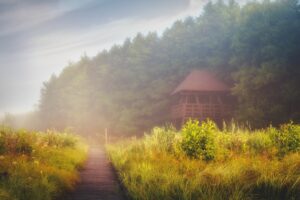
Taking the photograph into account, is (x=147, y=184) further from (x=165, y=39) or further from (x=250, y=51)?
(x=165, y=39)

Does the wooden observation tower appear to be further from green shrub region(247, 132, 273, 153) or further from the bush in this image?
the bush

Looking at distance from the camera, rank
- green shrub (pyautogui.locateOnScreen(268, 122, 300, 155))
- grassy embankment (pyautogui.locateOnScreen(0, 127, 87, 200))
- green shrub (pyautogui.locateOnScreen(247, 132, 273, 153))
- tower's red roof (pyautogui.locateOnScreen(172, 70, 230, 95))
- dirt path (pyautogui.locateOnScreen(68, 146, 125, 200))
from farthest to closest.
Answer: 1. tower's red roof (pyautogui.locateOnScreen(172, 70, 230, 95))
2. green shrub (pyautogui.locateOnScreen(247, 132, 273, 153))
3. green shrub (pyautogui.locateOnScreen(268, 122, 300, 155))
4. dirt path (pyautogui.locateOnScreen(68, 146, 125, 200))
5. grassy embankment (pyautogui.locateOnScreen(0, 127, 87, 200))

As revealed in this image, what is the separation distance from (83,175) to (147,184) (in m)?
5.24

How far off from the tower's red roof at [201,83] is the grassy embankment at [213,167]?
19582mm

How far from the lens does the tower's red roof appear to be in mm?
37841

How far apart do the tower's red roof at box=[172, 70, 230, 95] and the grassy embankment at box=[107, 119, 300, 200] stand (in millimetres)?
19582

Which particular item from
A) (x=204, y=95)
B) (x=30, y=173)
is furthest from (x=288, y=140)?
(x=204, y=95)

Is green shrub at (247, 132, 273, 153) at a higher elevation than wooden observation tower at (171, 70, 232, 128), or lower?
lower

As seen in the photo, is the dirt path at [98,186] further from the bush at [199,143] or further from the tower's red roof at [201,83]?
the tower's red roof at [201,83]

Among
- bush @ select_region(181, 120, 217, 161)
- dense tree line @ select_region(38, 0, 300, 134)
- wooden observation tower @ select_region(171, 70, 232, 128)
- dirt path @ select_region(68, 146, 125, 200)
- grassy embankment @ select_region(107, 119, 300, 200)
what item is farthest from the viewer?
wooden observation tower @ select_region(171, 70, 232, 128)

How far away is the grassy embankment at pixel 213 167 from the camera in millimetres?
8789

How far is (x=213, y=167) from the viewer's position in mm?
11797

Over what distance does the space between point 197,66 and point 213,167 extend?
32.2 meters

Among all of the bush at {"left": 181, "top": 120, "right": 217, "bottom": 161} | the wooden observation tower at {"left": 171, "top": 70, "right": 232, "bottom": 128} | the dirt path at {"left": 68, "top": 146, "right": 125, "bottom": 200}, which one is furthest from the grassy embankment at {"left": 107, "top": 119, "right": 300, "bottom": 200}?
the wooden observation tower at {"left": 171, "top": 70, "right": 232, "bottom": 128}
